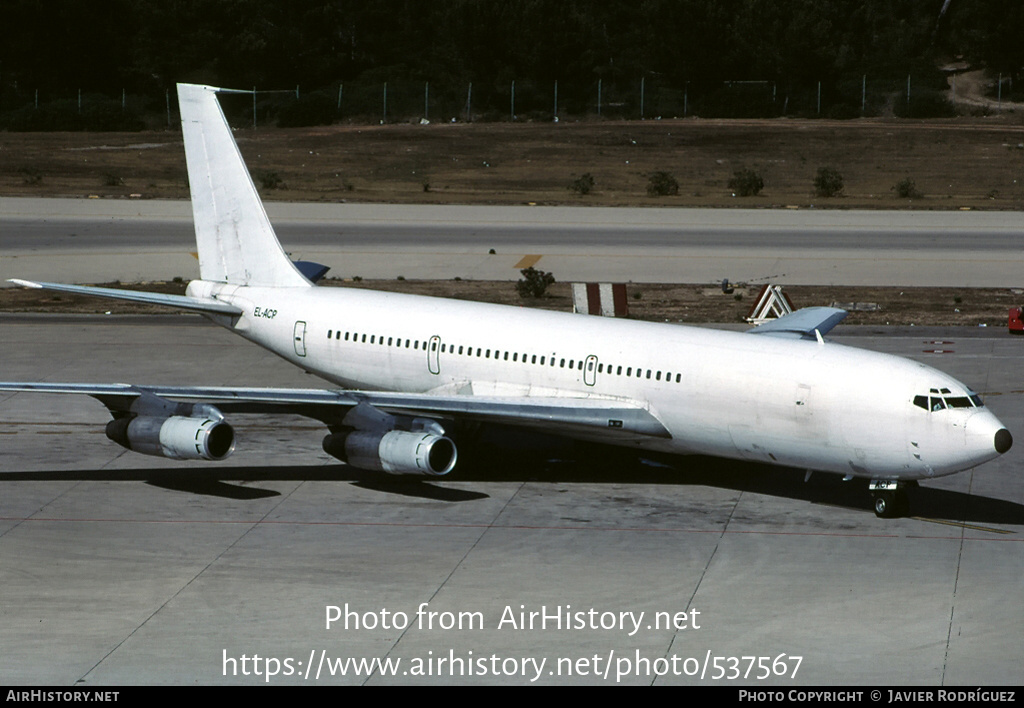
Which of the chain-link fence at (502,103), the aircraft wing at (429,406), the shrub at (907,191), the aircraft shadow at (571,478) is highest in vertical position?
the chain-link fence at (502,103)

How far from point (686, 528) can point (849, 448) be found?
392cm

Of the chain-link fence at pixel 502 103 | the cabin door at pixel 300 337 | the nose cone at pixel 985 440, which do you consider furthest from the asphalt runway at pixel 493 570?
the chain-link fence at pixel 502 103

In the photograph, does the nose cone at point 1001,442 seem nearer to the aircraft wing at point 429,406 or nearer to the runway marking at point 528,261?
the aircraft wing at point 429,406

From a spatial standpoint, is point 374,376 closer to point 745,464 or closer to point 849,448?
point 745,464

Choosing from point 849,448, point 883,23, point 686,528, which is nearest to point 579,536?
point 686,528

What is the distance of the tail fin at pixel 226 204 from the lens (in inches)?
1614

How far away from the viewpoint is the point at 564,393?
34688mm

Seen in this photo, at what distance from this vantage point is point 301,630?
24469 millimetres

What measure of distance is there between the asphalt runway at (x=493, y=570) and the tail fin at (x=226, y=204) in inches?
191

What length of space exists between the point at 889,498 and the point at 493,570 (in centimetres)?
938

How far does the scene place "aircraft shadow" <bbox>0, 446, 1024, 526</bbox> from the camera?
32969 millimetres

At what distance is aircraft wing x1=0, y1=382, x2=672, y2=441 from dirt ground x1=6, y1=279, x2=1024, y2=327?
2437cm

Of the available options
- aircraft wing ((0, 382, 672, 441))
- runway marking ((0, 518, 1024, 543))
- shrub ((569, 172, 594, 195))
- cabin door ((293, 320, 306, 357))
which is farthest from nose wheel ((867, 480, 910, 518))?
shrub ((569, 172, 594, 195))

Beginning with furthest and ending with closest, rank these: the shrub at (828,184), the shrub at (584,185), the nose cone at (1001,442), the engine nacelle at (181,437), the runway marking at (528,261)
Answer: the shrub at (584,185) → the shrub at (828,184) → the runway marking at (528,261) → the engine nacelle at (181,437) → the nose cone at (1001,442)
